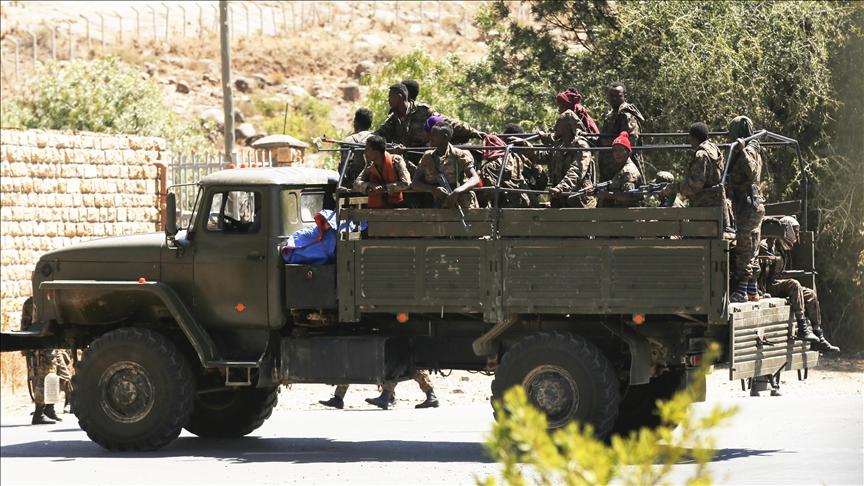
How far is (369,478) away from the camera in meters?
10.4

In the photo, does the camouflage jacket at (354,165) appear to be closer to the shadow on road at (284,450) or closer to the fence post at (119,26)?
the shadow on road at (284,450)

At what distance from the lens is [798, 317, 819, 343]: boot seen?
11.8m

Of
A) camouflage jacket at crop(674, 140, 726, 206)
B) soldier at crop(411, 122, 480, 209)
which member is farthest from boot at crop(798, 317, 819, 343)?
soldier at crop(411, 122, 480, 209)

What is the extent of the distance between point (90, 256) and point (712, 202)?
517cm

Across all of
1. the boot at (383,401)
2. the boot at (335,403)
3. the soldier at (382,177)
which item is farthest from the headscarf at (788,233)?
the boot at (335,403)

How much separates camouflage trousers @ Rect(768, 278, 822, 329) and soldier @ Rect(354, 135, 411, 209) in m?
3.19

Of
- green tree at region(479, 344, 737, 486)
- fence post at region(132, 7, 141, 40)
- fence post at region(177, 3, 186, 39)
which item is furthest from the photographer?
fence post at region(132, 7, 141, 40)

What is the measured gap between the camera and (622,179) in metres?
11.5

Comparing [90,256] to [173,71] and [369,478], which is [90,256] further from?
[173,71]

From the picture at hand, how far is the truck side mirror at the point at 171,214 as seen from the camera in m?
11.6

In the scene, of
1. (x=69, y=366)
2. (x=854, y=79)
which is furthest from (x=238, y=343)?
(x=854, y=79)

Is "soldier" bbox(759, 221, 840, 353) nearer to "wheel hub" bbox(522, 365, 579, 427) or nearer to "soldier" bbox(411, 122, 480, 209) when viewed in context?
"wheel hub" bbox(522, 365, 579, 427)

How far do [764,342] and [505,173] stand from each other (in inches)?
98.2

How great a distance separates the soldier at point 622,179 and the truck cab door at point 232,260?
2.77 m
